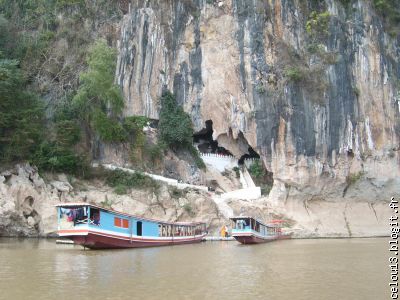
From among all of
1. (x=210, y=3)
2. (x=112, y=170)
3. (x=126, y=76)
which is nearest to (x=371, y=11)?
(x=210, y=3)

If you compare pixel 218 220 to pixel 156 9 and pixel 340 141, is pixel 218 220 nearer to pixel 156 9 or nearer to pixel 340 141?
pixel 340 141

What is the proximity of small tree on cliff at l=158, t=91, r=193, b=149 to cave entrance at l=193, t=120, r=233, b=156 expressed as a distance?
260 cm

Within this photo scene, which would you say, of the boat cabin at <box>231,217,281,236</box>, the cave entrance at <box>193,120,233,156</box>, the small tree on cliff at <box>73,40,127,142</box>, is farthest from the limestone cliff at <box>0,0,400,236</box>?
the boat cabin at <box>231,217,281,236</box>

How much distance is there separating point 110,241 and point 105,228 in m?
0.62

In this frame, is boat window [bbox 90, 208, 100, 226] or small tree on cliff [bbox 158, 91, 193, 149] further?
small tree on cliff [bbox 158, 91, 193, 149]

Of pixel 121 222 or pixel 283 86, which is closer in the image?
pixel 121 222

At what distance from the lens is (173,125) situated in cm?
3369

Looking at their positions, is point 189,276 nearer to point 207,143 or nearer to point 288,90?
point 288,90

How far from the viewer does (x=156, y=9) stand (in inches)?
1389

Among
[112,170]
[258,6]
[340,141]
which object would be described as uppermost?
[258,6]

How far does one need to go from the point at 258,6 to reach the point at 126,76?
388 inches

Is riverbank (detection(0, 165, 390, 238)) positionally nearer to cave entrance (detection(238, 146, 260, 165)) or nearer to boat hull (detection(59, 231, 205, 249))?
cave entrance (detection(238, 146, 260, 165))

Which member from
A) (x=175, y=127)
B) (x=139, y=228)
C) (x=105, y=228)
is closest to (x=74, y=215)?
(x=105, y=228)

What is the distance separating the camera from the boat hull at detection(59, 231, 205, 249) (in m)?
19.0
